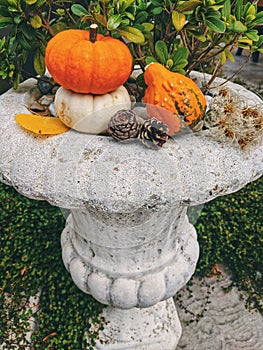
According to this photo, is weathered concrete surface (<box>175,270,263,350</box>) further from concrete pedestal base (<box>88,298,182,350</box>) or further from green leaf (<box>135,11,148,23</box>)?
green leaf (<box>135,11,148,23</box>)

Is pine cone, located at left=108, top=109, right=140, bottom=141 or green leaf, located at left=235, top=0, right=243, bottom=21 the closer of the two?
pine cone, located at left=108, top=109, right=140, bottom=141

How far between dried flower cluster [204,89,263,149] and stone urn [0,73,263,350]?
0.08 feet

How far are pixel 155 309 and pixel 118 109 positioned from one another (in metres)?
0.95

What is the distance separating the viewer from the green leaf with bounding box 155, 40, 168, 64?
3.40ft

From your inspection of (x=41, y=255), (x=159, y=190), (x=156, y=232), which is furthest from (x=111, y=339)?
(x=159, y=190)

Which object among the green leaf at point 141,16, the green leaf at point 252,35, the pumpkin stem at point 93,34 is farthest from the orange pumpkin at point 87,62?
the green leaf at point 252,35

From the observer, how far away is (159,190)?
2.75ft

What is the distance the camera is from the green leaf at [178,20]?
3.26 ft

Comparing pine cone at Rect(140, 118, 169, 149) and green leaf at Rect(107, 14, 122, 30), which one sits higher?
green leaf at Rect(107, 14, 122, 30)

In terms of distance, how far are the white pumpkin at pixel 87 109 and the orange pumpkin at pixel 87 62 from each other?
19 mm

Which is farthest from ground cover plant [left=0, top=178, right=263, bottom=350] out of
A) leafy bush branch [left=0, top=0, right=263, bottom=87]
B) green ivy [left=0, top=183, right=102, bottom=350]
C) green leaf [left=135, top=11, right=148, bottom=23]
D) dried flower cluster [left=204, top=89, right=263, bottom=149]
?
green leaf [left=135, top=11, right=148, bottom=23]

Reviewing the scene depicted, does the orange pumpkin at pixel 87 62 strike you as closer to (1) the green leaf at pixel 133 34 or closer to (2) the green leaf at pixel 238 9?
(1) the green leaf at pixel 133 34

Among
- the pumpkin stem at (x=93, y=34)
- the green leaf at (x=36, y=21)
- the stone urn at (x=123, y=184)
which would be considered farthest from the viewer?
the green leaf at (x=36, y=21)

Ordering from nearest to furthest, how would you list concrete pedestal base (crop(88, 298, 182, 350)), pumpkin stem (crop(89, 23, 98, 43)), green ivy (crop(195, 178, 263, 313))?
pumpkin stem (crop(89, 23, 98, 43)) < concrete pedestal base (crop(88, 298, 182, 350)) < green ivy (crop(195, 178, 263, 313))
